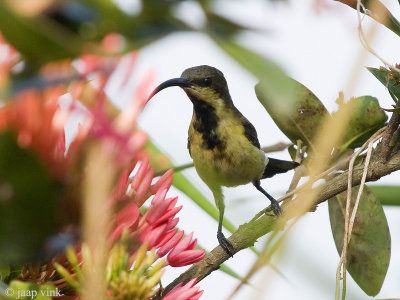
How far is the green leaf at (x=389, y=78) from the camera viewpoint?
0.76m

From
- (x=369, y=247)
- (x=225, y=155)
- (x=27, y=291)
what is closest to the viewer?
(x=27, y=291)

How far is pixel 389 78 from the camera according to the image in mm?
746

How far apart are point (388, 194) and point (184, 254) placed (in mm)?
521

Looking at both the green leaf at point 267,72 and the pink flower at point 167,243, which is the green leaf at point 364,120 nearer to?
the pink flower at point 167,243

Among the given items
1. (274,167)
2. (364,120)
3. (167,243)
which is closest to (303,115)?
(364,120)

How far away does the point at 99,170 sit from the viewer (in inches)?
10.2

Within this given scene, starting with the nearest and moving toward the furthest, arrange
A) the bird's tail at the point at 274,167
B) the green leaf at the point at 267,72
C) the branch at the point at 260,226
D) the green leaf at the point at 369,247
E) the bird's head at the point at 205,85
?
the green leaf at the point at 267,72, the branch at the point at 260,226, the green leaf at the point at 369,247, the bird's head at the point at 205,85, the bird's tail at the point at 274,167

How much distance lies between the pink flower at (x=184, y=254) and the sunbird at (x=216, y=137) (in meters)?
0.97

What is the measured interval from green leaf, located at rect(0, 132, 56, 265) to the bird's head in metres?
1.42

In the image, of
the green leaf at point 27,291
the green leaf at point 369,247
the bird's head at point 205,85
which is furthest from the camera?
the bird's head at point 205,85

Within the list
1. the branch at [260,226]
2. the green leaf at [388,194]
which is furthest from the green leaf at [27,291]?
the green leaf at [388,194]

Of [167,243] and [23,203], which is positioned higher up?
[23,203]

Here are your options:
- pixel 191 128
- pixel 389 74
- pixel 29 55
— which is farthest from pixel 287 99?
pixel 191 128

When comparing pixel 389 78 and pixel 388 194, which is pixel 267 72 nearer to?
pixel 389 78
